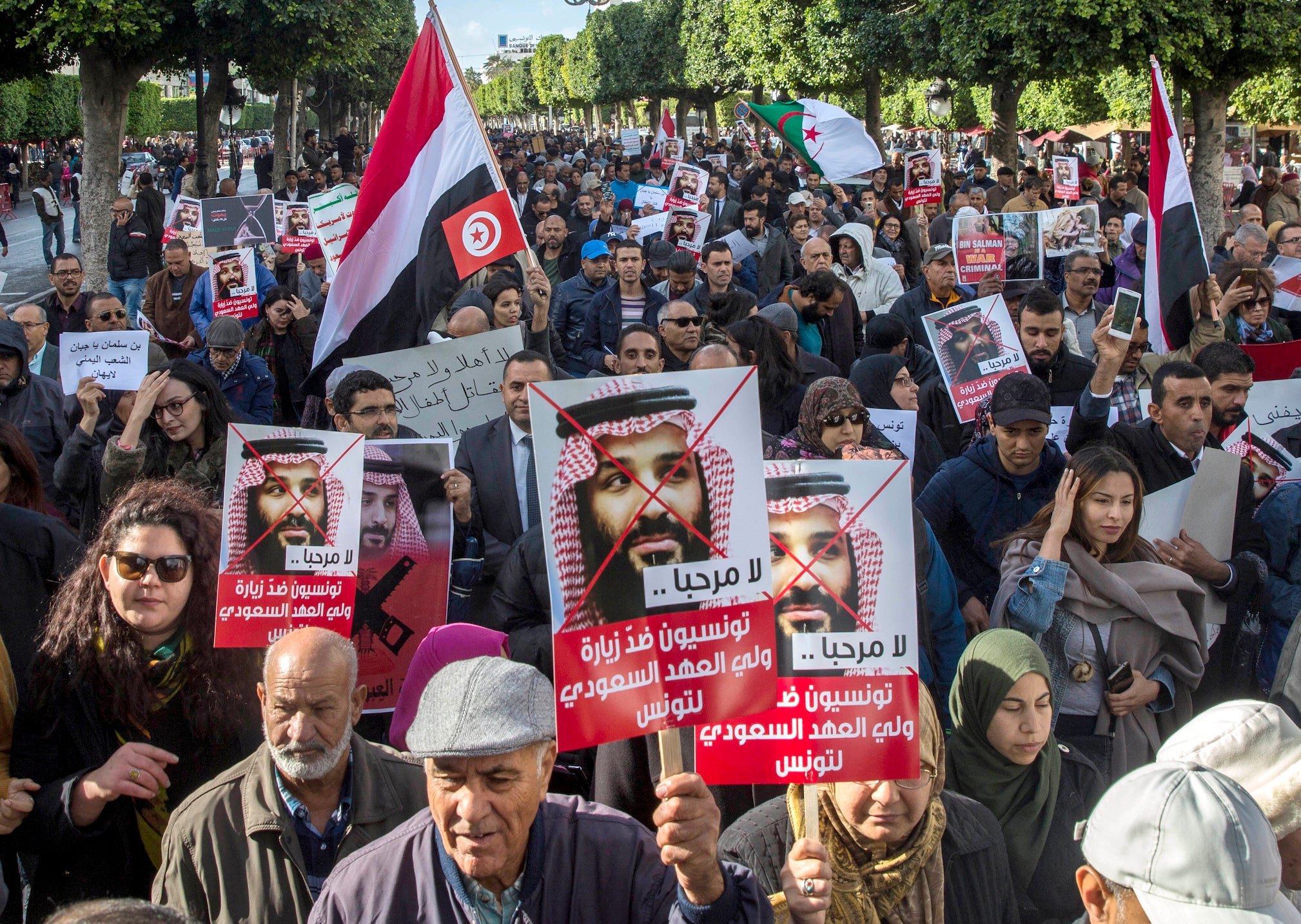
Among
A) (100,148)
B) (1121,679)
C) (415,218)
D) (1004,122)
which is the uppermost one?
(1004,122)

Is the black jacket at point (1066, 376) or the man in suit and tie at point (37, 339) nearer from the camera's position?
the black jacket at point (1066, 376)

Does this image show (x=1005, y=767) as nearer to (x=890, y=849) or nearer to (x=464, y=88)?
(x=890, y=849)

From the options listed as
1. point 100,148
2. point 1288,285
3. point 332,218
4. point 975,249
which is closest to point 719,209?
point 975,249

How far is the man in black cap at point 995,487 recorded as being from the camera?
4.76m

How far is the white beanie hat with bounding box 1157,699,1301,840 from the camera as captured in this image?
263 cm

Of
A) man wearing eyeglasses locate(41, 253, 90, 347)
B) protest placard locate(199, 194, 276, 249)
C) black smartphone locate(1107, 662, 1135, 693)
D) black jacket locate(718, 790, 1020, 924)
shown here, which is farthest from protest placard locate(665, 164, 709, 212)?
black jacket locate(718, 790, 1020, 924)

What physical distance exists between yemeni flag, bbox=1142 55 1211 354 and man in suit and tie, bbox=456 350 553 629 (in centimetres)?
349

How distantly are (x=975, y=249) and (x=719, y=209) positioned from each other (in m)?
6.54

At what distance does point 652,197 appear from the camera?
13.4 m

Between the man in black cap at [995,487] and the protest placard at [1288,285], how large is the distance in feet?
14.8

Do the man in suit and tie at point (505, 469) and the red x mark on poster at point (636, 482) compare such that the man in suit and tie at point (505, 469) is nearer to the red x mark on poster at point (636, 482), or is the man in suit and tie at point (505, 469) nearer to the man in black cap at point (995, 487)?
the man in black cap at point (995, 487)

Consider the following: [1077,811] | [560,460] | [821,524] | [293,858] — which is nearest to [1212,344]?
[1077,811]

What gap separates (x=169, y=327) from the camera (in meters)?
9.43

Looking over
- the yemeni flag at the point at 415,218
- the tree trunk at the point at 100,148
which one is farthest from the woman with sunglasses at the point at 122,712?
the tree trunk at the point at 100,148
